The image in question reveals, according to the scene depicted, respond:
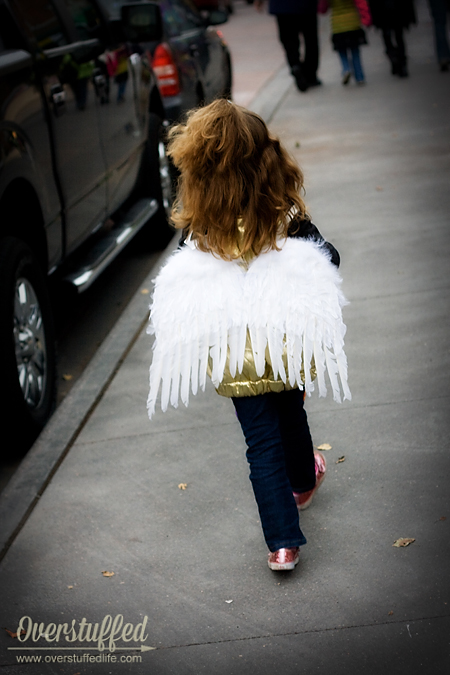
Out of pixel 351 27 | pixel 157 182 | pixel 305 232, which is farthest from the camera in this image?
pixel 351 27

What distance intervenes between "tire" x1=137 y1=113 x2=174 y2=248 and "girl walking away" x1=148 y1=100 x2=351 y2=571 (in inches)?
155

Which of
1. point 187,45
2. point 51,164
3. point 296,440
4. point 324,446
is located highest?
point 51,164

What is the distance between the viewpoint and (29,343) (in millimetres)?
4059

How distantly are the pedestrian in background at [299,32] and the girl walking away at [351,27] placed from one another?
392 mm

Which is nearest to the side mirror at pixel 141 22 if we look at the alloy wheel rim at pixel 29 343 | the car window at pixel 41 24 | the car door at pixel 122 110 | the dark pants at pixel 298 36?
the car door at pixel 122 110

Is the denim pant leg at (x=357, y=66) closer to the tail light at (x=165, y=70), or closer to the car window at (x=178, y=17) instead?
the car window at (x=178, y=17)

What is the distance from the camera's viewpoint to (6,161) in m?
3.80

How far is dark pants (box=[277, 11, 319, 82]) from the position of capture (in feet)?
42.3

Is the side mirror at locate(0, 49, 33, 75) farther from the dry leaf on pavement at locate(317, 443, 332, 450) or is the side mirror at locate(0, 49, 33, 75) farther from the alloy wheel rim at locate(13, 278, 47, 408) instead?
the dry leaf on pavement at locate(317, 443, 332, 450)

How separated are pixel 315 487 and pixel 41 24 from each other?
2.94m

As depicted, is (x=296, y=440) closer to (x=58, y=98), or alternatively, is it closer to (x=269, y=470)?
(x=269, y=470)

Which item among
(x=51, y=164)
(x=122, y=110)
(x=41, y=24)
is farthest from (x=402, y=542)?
(x=122, y=110)

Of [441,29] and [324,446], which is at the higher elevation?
[324,446]

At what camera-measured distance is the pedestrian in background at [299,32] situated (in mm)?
12680
